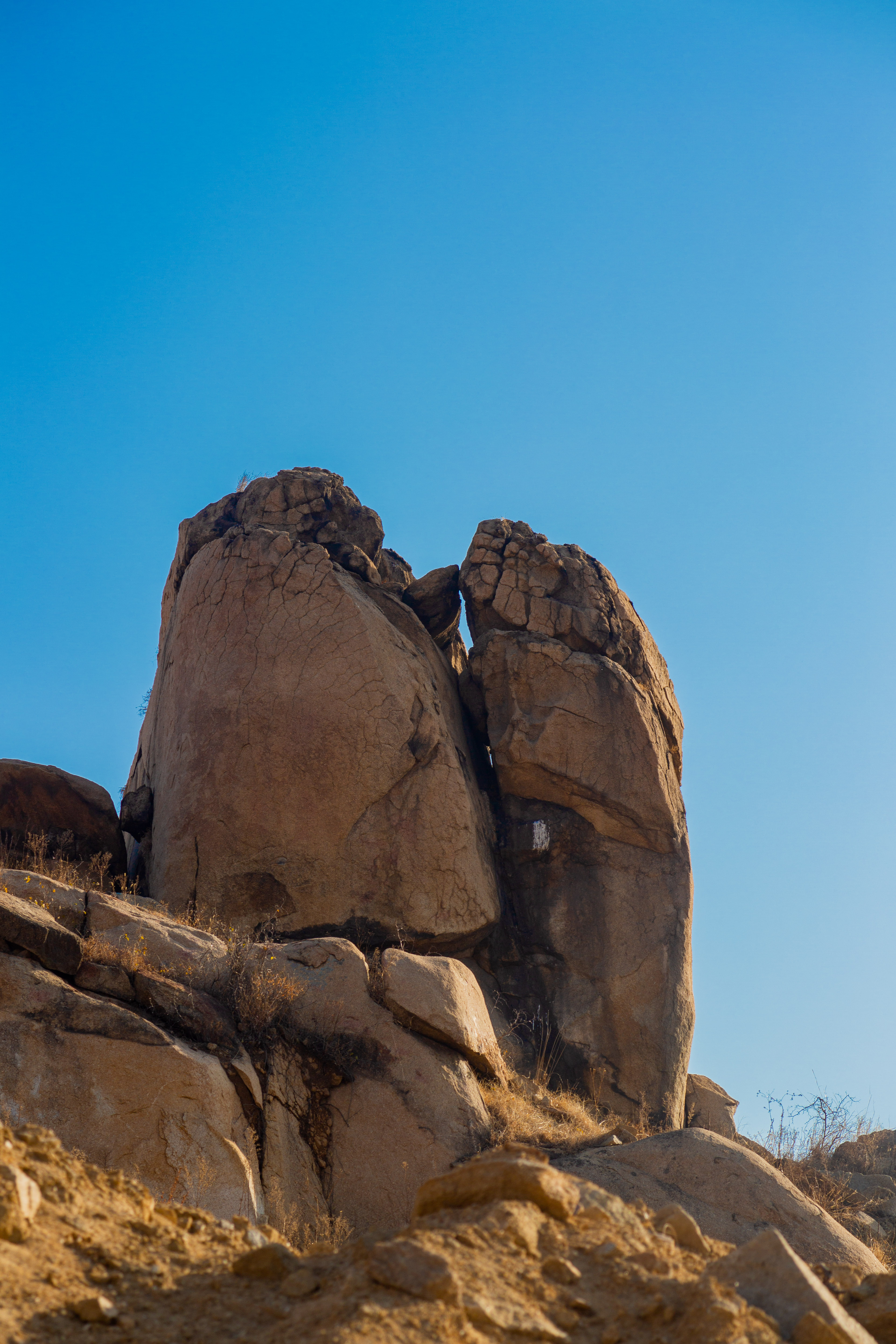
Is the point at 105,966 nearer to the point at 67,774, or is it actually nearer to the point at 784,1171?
the point at 67,774

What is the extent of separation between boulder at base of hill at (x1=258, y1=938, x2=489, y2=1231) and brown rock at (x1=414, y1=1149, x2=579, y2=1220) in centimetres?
398

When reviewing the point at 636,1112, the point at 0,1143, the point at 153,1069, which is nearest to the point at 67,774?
the point at 153,1069

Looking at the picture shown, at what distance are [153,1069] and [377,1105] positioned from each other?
6.77 ft

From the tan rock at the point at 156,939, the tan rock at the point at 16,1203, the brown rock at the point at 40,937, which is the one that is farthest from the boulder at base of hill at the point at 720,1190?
the tan rock at the point at 16,1203

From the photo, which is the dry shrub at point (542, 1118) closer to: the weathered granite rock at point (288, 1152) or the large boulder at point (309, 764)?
the weathered granite rock at point (288, 1152)

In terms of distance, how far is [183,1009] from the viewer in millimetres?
7766

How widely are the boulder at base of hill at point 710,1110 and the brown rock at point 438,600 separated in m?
6.75

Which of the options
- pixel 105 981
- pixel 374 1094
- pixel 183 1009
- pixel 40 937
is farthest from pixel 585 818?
pixel 40 937

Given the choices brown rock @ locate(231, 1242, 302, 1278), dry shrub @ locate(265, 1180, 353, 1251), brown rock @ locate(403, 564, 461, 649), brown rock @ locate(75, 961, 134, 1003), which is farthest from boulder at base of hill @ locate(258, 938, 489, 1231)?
brown rock @ locate(403, 564, 461, 649)

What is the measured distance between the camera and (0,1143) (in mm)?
3867

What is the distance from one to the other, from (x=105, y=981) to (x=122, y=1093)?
911mm

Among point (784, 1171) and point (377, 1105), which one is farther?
point (784, 1171)

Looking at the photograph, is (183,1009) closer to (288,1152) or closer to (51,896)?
(288,1152)

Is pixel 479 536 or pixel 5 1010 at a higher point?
pixel 479 536
